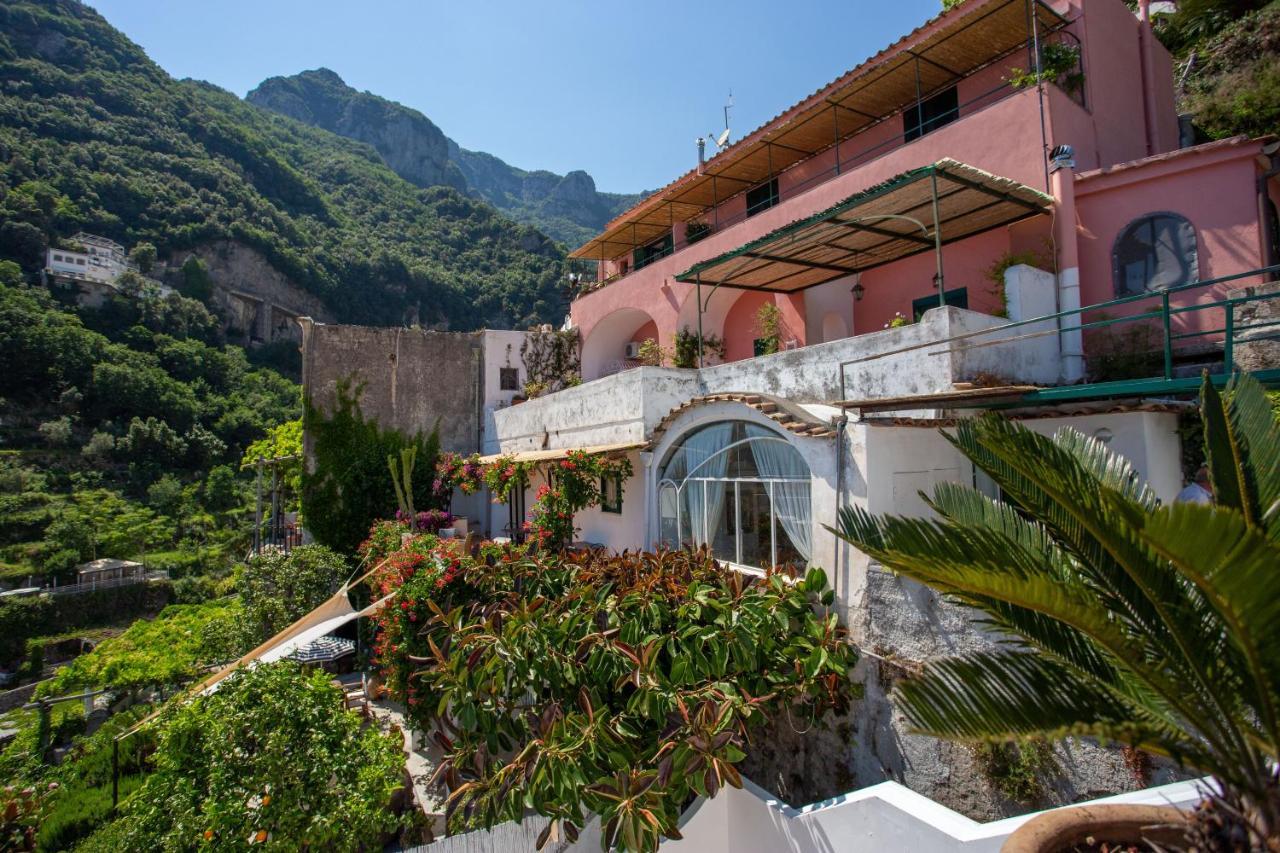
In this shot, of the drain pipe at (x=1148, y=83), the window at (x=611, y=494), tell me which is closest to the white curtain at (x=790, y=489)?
the window at (x=611, y=494)

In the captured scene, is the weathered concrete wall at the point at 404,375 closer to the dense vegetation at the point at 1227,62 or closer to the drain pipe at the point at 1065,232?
the drain pipe at the point at 1065,232

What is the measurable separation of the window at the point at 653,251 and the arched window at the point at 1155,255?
1264cm

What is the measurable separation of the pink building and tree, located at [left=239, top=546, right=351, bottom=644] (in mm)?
11295

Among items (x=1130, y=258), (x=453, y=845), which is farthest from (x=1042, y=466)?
(x=1130, y=258)

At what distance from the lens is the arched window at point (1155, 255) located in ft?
30.7

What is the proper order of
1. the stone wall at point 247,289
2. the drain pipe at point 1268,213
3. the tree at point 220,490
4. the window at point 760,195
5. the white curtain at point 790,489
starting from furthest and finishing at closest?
the stone wall at point 247,289 → the tree at point 220,490 → the window at point 760,195 → the drain pipe at point 1268,213 → the white curtain at point 790,489

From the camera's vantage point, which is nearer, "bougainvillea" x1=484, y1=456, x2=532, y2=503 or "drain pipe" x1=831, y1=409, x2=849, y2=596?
"drain pipe" x1=831, y1=409, x2=849, y2=596

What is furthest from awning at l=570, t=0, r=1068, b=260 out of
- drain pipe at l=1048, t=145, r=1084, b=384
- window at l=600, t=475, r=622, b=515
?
window at l=600, t=475, r=622, b=515

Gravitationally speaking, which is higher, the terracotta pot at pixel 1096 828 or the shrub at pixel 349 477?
the shrub at pixel 349 477

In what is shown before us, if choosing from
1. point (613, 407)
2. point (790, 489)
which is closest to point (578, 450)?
point (613, 407)

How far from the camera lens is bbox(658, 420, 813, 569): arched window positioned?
26.7 ft

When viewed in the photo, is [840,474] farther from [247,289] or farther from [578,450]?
[247,289]

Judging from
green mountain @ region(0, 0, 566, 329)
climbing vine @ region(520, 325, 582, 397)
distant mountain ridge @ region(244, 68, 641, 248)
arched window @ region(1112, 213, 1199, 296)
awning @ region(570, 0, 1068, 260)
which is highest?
distant mountain ridge @ region(244, 68, 641, 248)

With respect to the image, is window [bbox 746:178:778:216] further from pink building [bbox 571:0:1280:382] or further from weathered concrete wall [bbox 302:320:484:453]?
weathered concrete wall [bbox 302:320:484:453]
